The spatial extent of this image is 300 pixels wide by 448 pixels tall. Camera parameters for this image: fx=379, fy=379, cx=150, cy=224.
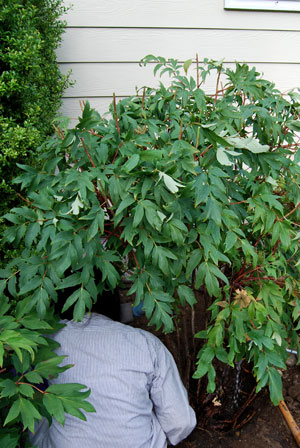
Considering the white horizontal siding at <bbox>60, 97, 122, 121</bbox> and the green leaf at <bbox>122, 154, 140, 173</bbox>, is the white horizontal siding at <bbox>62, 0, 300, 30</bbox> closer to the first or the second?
the white horizontal siding at <bbox>60, 97, 122, 121</bbox>

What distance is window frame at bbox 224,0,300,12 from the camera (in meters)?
2.89

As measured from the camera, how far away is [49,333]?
164 cm

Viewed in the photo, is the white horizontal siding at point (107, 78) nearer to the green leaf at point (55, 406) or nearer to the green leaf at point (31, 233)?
the green leaf at point (31, 233)

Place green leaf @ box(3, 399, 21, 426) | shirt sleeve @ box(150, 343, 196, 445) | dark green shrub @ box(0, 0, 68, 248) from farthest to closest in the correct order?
dark green shrub @ box(0, 0, 68, 248) → shirt sleeve @ box(150, 343, 196, 445) → green leaf @ box(3, 399, 21, 426)

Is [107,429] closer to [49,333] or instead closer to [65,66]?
[49,333]

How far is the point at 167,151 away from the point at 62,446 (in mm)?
1268

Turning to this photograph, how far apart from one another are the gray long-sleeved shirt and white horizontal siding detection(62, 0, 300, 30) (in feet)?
7.04

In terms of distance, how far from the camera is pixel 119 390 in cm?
155

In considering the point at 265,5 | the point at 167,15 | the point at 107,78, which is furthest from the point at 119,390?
the point at 265,5

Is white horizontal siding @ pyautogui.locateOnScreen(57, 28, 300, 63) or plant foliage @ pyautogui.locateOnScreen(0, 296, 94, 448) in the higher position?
white horizontal siding @ pyautogui.locateOnScreen(57, 28, 300, 63)

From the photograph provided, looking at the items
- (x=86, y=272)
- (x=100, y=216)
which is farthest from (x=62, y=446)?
(x=100, y=216)

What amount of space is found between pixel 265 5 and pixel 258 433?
300cm

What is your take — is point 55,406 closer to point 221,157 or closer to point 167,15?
point 221,157

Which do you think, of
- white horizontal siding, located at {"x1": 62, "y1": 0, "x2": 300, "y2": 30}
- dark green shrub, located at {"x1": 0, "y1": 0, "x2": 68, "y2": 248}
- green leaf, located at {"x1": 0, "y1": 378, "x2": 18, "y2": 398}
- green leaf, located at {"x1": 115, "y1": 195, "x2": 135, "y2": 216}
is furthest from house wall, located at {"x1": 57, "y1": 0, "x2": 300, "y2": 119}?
green leaf, located at {"x1": 0, "y1": 378, "x2": 18, "y2": 398}
